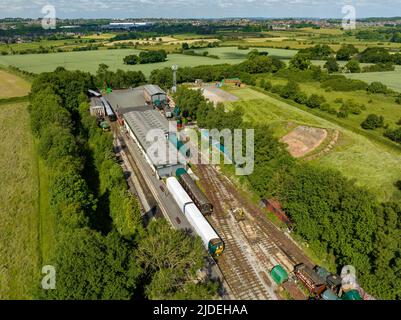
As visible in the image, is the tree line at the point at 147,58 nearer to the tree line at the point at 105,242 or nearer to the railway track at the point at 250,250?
the tree line at the point at 105,242

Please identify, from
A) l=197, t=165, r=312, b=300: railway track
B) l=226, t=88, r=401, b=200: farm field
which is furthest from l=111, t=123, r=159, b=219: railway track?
l=226, t=88, r=401, b=200: farm field

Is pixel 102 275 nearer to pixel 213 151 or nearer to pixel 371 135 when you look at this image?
pixel 213 151

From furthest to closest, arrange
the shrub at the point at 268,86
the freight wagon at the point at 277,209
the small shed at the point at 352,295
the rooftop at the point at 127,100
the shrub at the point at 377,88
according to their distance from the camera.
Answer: the shrub at the point at 268,86 → the shrub at the point at 377,88 → the rooftop at the point at 127,100 → the freight wagon at the point at 277,209 → the small shed at the point at 352,295

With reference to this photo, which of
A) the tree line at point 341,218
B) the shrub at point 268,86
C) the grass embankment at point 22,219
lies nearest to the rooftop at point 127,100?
the grass embankment at point 22,219

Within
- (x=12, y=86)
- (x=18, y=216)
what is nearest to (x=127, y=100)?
(x=12, y=86)

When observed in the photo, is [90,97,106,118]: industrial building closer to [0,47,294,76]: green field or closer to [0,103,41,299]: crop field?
[0,103,41,299]: crop field

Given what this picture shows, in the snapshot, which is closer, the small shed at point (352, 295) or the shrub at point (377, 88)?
the small shed at point (352, 295)

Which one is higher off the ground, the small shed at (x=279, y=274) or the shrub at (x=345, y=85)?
the shrub at (x=345, y=85)
